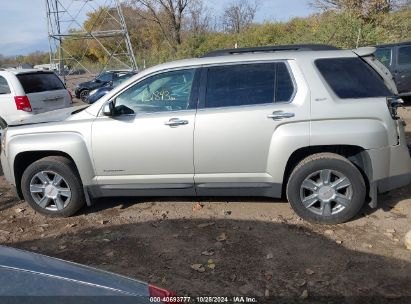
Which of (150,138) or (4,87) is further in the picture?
(4,87)

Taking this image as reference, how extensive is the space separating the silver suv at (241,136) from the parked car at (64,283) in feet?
8.83

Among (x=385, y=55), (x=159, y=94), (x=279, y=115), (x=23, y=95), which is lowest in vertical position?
(x=23, y=95)

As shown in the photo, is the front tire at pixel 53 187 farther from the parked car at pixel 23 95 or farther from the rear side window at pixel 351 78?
the parked car at pixel 23 95

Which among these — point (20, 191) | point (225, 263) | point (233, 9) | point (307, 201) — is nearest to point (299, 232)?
point (307, 201)

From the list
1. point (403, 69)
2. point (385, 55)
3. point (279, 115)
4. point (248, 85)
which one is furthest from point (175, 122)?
point (385, 55)

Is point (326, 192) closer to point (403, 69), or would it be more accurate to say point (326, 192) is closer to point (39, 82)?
point (39, 82)

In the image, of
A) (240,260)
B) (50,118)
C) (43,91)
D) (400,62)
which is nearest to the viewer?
(240,260)

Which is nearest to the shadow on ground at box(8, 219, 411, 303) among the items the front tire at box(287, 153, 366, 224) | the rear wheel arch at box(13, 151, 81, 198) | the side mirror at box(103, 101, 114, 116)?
the front tire at box(287, 153, 366, 224)

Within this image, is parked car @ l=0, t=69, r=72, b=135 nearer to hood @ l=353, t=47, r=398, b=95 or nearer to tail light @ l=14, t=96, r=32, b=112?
tail light @ l=14, t=96, r=32, b=112

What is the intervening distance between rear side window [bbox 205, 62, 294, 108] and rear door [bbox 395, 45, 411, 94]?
9.31 m

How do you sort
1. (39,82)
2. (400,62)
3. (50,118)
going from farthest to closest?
(400,62) < (39,82) < (50,118)

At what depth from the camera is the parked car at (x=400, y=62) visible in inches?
500

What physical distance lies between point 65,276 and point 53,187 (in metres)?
3.36

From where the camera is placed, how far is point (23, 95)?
360 inches
